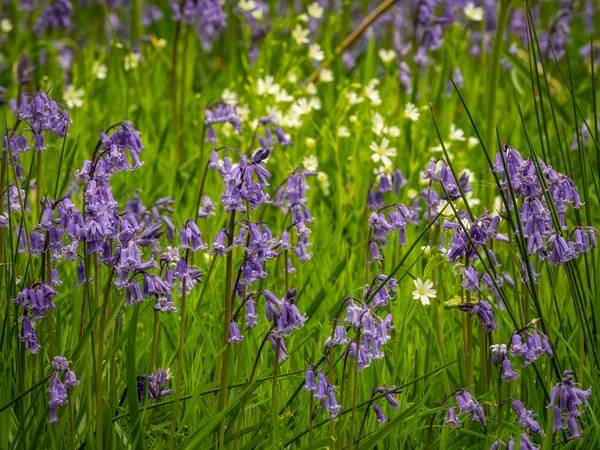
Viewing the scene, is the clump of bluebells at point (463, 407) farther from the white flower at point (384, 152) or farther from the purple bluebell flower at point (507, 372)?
the white flower at point (384, 152)

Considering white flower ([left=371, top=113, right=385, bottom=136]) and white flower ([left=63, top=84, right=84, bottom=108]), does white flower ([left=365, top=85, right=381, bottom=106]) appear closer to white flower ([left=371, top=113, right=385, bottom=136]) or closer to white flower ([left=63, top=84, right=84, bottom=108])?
white flower ([left=371, top=113, right=385, bottom=136])

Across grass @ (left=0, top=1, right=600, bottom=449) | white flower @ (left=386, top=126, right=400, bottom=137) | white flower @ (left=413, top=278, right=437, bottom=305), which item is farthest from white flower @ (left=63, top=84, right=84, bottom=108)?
white flower @ (left=413, top=278, right=437, bottom=305)

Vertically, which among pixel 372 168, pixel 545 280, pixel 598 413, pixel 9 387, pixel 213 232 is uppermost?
pixel 372 168

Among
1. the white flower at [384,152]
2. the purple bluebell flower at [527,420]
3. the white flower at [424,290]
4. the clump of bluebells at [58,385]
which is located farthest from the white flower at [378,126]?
the clump of bluebells at [58,385]

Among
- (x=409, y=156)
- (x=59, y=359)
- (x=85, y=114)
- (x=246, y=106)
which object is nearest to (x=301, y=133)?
(x=246, y=106)

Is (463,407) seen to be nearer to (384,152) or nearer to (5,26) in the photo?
(384,152)

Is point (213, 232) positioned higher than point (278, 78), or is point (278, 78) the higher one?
point (278, 78)

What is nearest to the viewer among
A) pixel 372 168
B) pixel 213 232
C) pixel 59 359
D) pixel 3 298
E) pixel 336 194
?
pixel 59 359

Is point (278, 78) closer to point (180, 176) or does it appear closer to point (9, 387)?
point (180, 176)

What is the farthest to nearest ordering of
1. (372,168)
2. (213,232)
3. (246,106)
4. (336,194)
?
1. (246,106)
2. (372,168)
3. (336,194)
4. (213,232)

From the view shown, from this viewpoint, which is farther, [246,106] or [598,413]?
[246,106]
